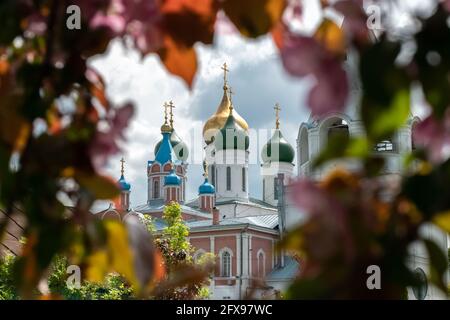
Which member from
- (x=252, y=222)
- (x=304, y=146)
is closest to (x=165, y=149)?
(x=252, y=222)

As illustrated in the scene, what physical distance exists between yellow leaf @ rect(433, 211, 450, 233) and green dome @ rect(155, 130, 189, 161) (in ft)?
77.1

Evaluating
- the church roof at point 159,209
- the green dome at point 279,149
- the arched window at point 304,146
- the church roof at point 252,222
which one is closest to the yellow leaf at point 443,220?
the arched window at point 304,146

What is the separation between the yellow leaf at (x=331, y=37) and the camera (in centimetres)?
38

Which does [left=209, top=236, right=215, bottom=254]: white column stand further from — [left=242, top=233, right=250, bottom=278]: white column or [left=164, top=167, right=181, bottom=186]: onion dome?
[left=164, top=167, right=181, bottom=186]: onion dome

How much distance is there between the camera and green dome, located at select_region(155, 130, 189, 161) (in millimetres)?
23969

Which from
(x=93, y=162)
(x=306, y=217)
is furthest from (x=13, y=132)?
(x=306, y=217)

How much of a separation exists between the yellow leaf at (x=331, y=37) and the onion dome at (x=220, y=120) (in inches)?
868

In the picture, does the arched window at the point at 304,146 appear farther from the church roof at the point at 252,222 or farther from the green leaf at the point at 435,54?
the green leaf at the point at 435,54

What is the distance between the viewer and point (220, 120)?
22.9m

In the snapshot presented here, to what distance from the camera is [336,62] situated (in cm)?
37

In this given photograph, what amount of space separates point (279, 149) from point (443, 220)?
73.2 feet
